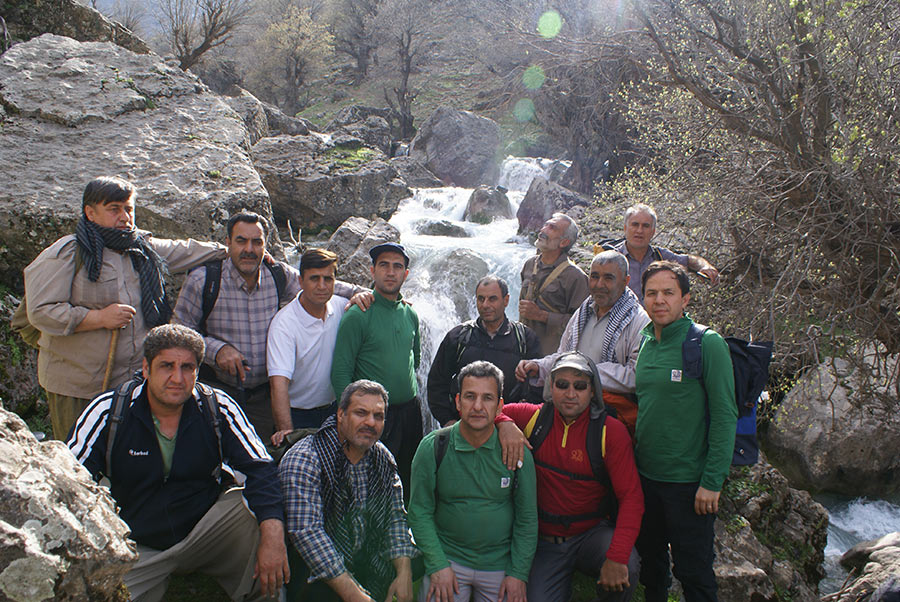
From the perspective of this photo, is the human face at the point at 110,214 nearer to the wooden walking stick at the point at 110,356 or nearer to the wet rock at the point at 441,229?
the wooden walking stick at the point at 110,356

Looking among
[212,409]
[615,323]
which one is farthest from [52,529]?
[615,323]

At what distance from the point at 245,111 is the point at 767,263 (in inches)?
425

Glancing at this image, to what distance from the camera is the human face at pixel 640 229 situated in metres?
4.88

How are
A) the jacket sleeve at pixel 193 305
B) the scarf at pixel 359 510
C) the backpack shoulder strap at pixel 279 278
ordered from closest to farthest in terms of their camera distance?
the scarf at pixel 359 510
the jacket sleeve at pixel 193 305
the backpack shoulder strap at pixel 279 278

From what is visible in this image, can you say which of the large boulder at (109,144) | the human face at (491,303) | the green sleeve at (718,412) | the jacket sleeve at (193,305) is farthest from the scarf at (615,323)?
the large boulder at (109,144)

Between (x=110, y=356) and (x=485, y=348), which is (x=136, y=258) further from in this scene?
(x=485, y=348)

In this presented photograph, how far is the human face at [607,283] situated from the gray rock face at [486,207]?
1414 centimetres

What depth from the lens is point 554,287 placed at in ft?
16.2

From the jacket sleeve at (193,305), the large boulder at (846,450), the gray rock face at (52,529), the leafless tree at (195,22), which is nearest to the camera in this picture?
the gray rock face at (52,529)

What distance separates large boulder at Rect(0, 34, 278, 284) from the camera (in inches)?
194

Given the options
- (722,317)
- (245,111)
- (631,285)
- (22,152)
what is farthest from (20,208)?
(245,111)

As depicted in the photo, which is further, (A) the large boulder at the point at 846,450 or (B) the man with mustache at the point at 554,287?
(A) the large boulder at the point at 846,450

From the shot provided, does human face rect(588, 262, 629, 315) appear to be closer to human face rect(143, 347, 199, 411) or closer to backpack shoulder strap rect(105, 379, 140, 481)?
human face rect(143, 347, 199, 411)

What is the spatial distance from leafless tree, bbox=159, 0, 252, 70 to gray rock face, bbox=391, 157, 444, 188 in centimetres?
1058
